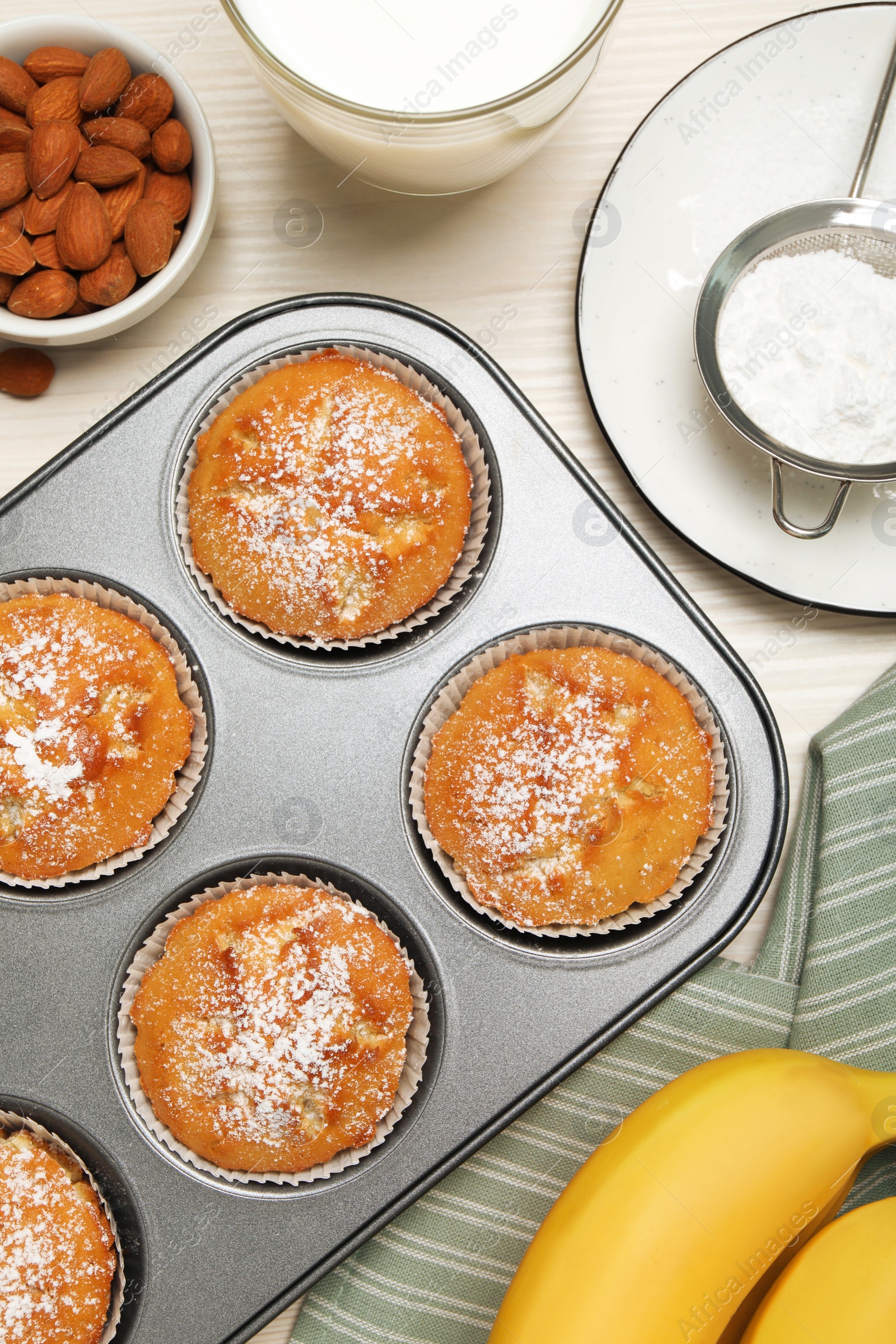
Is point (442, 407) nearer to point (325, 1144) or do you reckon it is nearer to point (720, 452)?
point (720, 452)

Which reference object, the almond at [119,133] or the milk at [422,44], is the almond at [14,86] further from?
the milk at [422,44]

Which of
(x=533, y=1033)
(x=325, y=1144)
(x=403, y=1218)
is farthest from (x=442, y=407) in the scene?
(x=403, y=1218)

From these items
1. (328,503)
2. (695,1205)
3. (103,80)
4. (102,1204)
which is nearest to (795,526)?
(328,503)

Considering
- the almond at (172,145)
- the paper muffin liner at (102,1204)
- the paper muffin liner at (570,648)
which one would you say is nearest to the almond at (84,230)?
the almond at (172,145)

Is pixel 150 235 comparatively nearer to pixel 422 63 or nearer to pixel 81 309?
pixel 81 309

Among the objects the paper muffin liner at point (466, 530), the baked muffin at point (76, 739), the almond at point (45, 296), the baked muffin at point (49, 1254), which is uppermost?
the almond at point (45, 296)

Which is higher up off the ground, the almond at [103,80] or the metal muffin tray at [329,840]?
the almond at [103,80]
